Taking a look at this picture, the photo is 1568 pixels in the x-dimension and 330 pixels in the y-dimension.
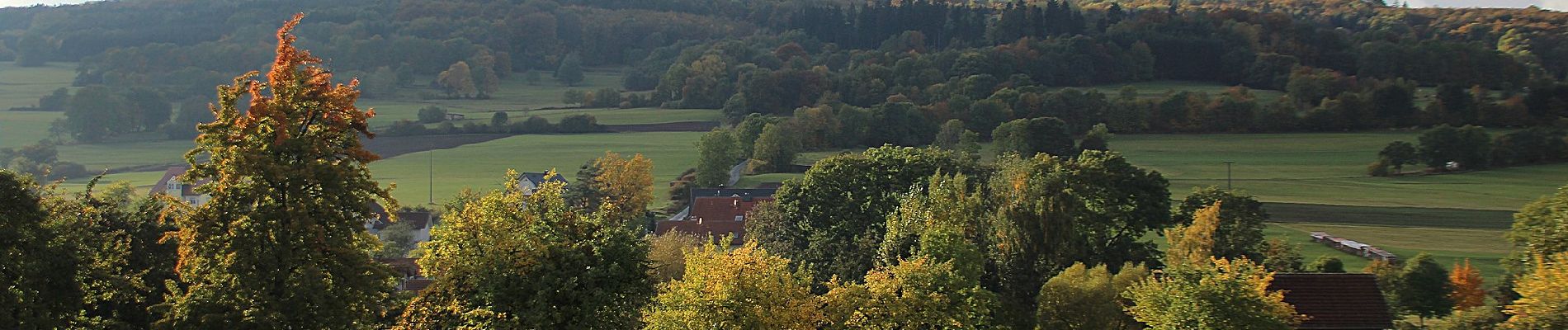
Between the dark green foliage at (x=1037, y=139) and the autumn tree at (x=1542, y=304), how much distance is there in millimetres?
46807

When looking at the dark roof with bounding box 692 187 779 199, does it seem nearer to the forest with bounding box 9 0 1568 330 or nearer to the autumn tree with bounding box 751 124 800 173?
the forest with bounding box 9 0 1568 330

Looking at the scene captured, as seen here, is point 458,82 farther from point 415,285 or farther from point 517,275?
point 517,275

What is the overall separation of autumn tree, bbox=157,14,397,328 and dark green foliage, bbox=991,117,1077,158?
5940cm

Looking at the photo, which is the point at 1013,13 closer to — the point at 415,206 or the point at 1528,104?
the point at 1528,104

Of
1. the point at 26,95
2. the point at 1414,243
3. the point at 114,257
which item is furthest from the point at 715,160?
the point at 26,95

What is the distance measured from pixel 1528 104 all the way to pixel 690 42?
99802 mm

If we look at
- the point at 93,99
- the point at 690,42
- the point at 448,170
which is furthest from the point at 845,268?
the point at 690,42

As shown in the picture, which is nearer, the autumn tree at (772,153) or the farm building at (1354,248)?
the farm building at (1354,248)

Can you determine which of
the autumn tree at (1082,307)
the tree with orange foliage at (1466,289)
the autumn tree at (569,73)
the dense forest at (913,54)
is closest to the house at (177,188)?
the dense forest at (913,54)

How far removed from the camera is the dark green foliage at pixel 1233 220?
136 feet

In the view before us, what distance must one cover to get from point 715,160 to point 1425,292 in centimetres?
4293

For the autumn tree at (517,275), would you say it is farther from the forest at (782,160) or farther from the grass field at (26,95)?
the grass field at (26,95)

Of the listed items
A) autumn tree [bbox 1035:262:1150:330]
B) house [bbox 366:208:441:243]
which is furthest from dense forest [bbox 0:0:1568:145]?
autumn tree [bbox 1035:262:1150:330]

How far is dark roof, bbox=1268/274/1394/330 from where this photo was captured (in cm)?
2962
